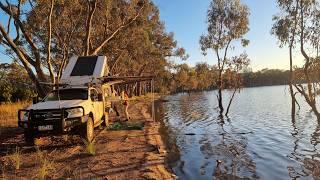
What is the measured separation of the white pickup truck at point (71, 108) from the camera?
14250 mm

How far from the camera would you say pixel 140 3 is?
1459 inches

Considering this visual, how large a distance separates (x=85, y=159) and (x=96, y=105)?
5.22 m

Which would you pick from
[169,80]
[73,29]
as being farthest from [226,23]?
[169,80]

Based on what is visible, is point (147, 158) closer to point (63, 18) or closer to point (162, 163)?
point (162, 163)

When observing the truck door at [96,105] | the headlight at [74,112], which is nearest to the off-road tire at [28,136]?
the headlight at [74,112]

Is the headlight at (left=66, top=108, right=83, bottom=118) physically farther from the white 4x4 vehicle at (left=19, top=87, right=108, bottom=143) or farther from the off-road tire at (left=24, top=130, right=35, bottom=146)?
the off-road tire at (left=24, top=130, right=35, bottom=146)

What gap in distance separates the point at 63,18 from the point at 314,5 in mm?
19376

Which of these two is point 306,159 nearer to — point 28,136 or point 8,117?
point 28,136

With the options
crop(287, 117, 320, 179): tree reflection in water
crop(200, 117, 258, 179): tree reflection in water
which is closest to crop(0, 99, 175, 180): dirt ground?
crop(200, 117, 258, 179): tree reflection in water

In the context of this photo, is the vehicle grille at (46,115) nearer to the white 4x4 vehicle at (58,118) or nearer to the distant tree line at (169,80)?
the white 4x4 vehicle at (58,118)

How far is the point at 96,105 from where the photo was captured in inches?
690

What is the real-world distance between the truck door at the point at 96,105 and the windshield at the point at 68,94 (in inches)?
19.0

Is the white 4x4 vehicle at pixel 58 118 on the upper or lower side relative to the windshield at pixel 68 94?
lower

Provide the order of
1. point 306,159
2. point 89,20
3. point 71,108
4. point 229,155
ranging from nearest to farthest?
1. point 71,108
2. point 306,159
3. point 229,155
4. point 89,20
